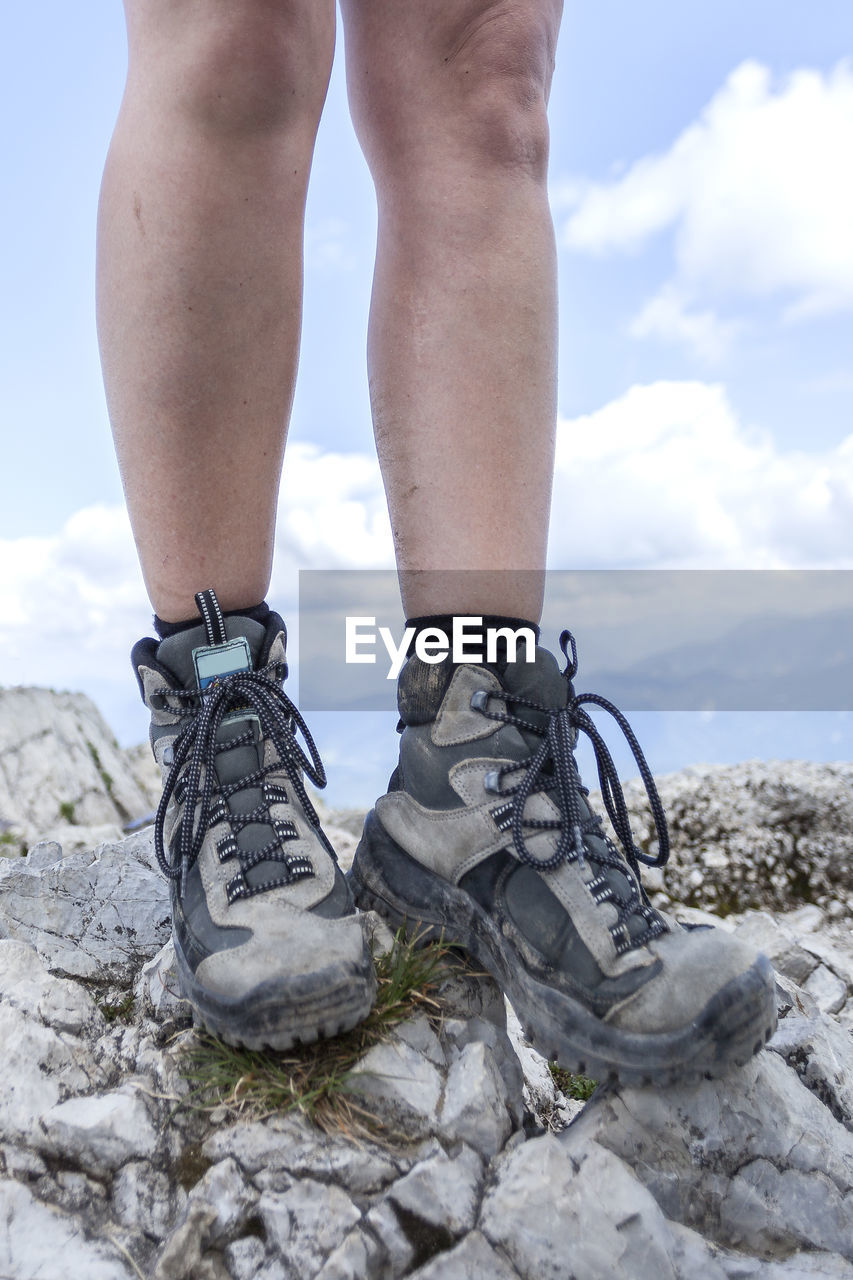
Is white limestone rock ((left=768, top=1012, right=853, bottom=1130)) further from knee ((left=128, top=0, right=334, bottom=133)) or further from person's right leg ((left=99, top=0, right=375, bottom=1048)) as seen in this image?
knee ((left=128, top=0, right=334, bottom=133))

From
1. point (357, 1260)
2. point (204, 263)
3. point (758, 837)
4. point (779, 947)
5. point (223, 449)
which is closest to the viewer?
point (357, 1260)

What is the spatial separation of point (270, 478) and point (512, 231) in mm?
873

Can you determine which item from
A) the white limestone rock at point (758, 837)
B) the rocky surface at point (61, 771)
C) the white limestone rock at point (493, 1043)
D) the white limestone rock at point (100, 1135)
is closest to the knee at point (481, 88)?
the white limestone rock at point (493, 1043)

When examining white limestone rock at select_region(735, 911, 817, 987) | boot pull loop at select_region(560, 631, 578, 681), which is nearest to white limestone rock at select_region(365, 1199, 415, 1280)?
boot pull loop at select_region(560, 631, 578, 681)

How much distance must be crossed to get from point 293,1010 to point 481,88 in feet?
7.21

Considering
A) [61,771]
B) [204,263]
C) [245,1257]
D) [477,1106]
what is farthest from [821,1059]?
[61,771]

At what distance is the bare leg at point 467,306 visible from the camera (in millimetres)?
2104

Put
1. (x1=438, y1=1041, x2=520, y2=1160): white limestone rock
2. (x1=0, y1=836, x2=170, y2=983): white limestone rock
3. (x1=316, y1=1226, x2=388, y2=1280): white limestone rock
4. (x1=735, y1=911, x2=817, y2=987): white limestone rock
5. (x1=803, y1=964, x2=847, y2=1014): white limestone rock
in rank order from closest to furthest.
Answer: (x1=316, y1=1226, x2=388, y2=1280): white limestone rock
(x1=438, y1=1041, x2=520, y2=1160): white limestone rock
(x1=0, y1=836, x2=170, y2=983): white limestone rock
(x1=803, y1=964, x2=847, y2=1014): white limestone rock
(x1=735, y1=911, x2=817, y2=987): white limestone rock

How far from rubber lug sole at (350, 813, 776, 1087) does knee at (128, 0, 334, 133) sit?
1.81 m

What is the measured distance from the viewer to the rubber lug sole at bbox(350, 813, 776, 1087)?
1711 mm

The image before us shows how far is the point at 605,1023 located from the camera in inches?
69.7

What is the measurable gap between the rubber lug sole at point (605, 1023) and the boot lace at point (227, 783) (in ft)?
1.30

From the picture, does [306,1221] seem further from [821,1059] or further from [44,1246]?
Answer: [821,1059]

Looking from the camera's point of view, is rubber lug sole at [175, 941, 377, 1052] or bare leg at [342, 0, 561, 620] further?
bare leg at [342, 0, 561, 620]
